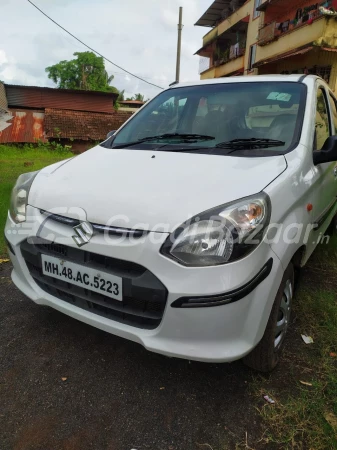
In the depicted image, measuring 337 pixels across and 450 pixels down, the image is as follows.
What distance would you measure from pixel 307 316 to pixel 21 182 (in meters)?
2.18

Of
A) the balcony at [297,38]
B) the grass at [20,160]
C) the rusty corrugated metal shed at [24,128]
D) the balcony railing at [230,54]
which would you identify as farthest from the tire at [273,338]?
the balcony railing at [230,54]

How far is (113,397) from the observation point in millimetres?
1729

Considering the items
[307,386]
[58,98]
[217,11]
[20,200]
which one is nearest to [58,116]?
[58,98]

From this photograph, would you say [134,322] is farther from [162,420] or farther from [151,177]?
[151,177]

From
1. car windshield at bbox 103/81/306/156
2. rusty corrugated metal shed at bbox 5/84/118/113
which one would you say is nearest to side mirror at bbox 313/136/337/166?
car windshield at bbox 103/81/306/156

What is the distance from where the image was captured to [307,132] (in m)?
2.17

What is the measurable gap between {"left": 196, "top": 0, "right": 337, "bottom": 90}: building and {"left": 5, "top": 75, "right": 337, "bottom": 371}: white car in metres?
13.2

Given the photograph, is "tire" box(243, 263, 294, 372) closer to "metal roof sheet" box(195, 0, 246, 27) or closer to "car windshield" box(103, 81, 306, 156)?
"car windshield" box(103, 81, 306, 156)

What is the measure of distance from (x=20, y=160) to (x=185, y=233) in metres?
11.2

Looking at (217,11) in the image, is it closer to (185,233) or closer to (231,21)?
(231,21)

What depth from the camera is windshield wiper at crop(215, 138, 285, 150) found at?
6.84 feet

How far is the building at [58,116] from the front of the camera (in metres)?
15.3

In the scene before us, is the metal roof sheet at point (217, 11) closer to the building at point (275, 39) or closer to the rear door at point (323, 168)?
the building at point (275, 39)

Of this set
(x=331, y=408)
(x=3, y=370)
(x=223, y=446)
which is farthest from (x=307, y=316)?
(x=3, y=370)
